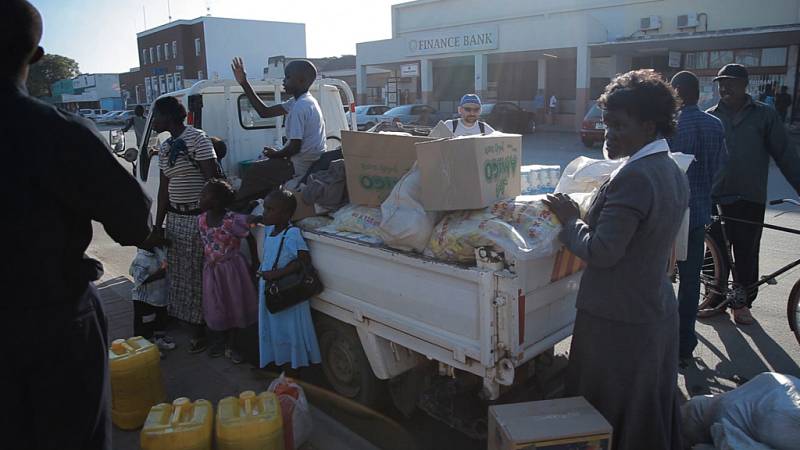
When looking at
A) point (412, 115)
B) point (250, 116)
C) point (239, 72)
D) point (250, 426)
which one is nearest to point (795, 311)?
point (250, 426)

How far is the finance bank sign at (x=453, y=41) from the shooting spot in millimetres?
27000

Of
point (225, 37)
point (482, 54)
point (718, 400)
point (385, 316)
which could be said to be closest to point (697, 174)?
point (718, 400)

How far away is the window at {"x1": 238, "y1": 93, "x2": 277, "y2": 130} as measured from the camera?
19.2ft

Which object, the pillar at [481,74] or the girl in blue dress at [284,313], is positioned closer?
the girl in blue dress at [284,313]

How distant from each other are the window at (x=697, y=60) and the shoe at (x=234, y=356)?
2509cm

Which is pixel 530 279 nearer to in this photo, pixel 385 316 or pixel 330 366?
pixel 385 316

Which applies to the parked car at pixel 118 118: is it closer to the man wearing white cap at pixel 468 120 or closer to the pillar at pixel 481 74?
the pillar at pixel 481 74

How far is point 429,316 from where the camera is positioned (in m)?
3.01

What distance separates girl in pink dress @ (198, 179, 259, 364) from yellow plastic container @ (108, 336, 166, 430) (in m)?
0.66

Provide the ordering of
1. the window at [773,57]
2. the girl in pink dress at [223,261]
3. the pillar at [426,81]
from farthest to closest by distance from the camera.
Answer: the pillar at [426,81], the window at [773,57], the girl in pink dress at [223,261]

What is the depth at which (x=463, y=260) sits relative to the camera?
2908 mm

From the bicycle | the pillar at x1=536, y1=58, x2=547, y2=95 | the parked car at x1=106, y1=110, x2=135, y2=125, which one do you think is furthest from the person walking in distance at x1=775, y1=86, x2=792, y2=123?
the parked car at x1=106, y1=110, x2=135, y2=125

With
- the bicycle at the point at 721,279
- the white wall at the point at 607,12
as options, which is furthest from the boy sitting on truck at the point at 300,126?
the white wall at the point at 607,12

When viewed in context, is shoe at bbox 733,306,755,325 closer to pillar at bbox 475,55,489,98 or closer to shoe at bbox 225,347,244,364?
shoe at bbox 225,347,244,364
